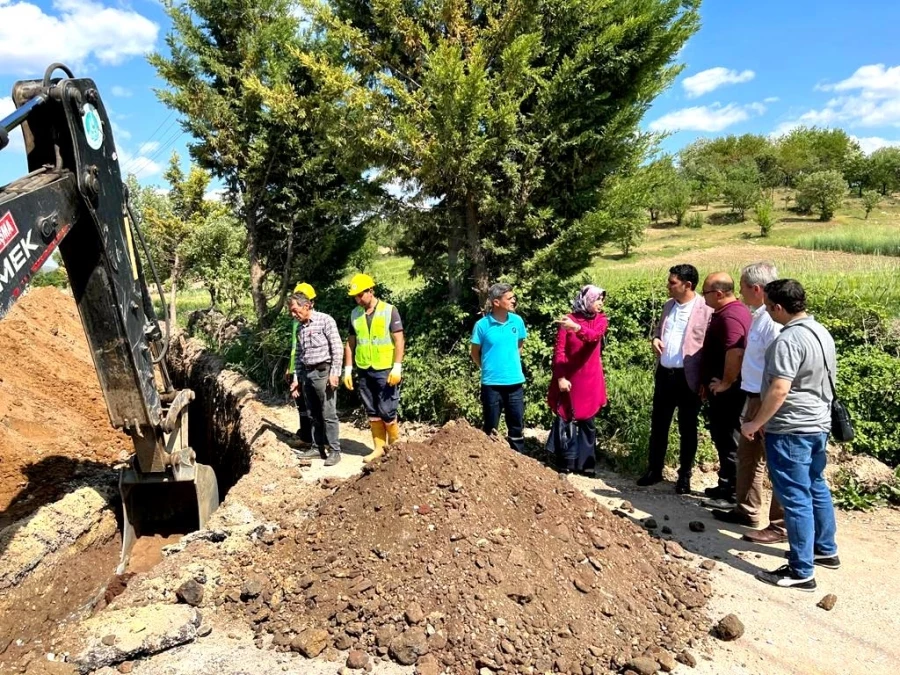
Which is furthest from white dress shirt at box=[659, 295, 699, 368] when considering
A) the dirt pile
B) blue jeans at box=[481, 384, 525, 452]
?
the dirt pile

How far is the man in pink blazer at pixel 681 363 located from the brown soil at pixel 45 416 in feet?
18.1

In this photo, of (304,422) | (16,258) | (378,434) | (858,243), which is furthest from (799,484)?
(858,243)

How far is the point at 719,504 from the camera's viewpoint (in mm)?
4980

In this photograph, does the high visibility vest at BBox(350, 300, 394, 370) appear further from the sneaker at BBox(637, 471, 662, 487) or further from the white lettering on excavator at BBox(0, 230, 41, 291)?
the white lettering on excavator at BBox(0, 230, 41, 291)

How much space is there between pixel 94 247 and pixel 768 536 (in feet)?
16.9

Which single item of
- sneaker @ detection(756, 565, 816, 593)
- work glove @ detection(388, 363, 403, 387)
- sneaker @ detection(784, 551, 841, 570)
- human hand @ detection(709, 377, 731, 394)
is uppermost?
work glove @ detection(388, 363, 403, 387)

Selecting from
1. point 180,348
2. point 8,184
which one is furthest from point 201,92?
point 8,184

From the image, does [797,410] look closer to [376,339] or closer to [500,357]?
[500,357]

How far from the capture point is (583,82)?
6938 millimetres

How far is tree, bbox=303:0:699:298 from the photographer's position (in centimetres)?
665

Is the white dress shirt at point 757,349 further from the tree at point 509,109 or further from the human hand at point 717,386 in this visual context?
the tree at point 509,109

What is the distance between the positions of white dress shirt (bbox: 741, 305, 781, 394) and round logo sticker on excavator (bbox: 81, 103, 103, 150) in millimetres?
4769

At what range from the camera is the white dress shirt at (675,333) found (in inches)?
199

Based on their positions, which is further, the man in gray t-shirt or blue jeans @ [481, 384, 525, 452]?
blue jeans @ [481, 384, 525, 452]
